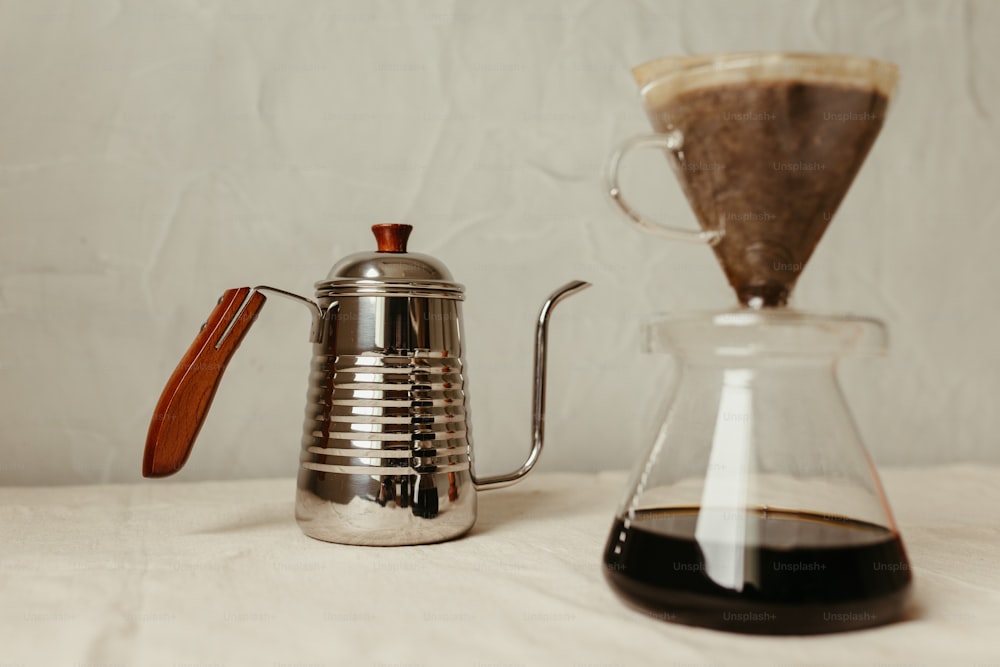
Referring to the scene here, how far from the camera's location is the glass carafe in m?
0.46

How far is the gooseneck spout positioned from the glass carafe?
19cm

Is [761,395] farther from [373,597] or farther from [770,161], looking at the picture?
[373,597]

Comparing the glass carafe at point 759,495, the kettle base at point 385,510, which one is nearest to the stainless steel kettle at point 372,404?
the kettle base at point 385,510

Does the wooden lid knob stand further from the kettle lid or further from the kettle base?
the kettle base

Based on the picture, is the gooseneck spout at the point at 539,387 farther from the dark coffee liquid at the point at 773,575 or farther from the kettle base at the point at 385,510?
the dark coffee liquid at the point at 773,575

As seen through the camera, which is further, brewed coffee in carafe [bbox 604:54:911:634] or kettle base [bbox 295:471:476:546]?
kettle base [bbox 295:471:476:546]

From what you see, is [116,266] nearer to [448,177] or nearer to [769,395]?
[448,177]

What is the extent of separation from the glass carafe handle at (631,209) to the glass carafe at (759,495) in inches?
2.0

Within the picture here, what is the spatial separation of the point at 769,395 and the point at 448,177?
584mm

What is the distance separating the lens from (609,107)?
1039 millimetres

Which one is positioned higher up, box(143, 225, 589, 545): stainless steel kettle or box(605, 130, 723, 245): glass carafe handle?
box(605, 130, 723, 245): glass carafe handle

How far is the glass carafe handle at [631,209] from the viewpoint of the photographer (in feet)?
1.69

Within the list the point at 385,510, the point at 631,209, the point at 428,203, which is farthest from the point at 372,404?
the point at 428,203

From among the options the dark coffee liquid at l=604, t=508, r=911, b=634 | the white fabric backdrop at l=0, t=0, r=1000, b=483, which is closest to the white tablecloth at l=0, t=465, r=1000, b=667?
the dark coffee liquid at l=604, t=508, r=911, b=634
